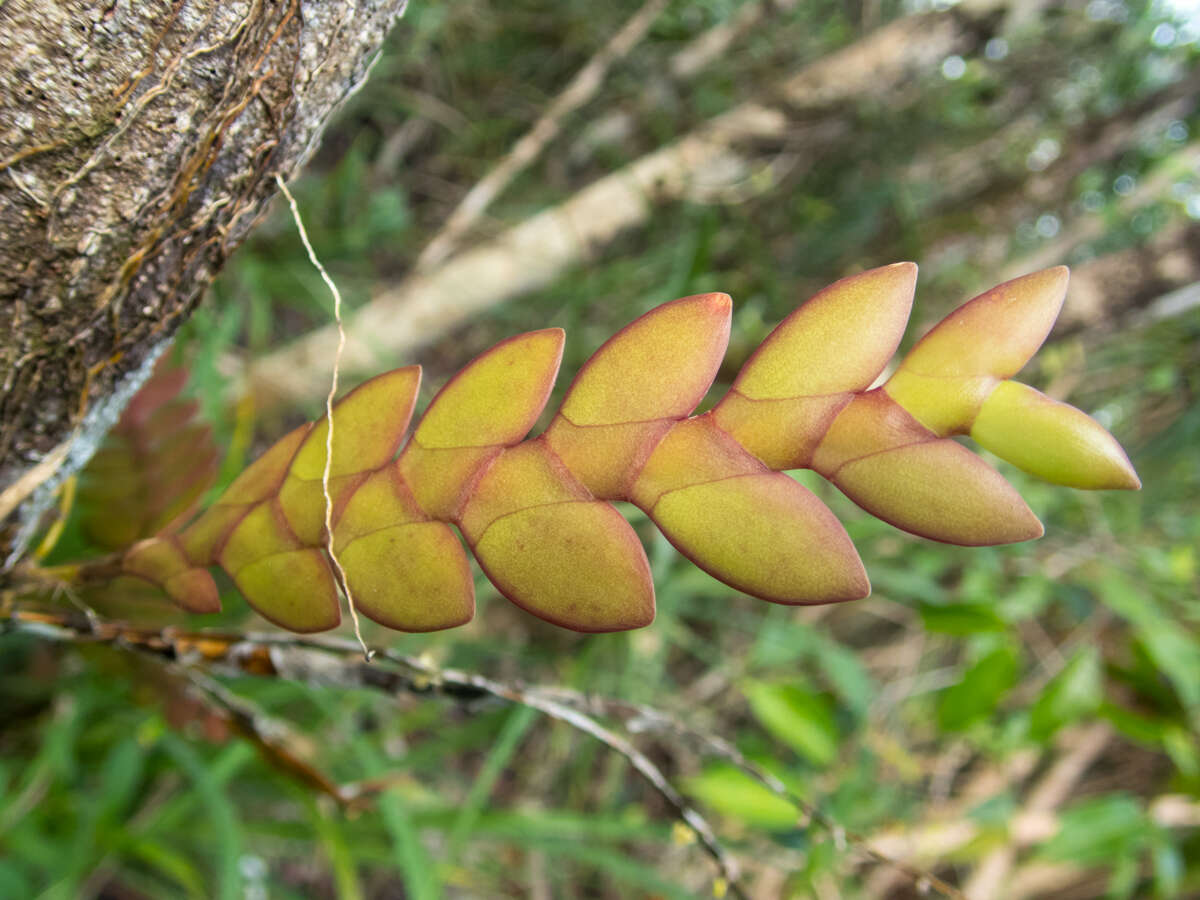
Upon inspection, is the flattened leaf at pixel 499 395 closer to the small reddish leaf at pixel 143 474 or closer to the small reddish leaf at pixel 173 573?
the small reddish leaf at pixel 173 573

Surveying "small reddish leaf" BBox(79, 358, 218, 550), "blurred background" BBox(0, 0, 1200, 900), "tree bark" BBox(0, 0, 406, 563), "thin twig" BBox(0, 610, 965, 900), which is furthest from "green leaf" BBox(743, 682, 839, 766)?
"tree bark" BBox(0, 0, 406, 563)

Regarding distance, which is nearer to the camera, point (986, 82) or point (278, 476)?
point (278, 476)

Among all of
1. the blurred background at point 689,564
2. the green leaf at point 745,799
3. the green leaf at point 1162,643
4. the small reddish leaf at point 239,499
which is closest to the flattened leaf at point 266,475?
the small reddish leaf at point 239,499

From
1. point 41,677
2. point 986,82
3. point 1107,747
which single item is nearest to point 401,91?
point 41,677

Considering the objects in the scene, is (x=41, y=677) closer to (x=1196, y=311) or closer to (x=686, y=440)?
(x=686, y=440)

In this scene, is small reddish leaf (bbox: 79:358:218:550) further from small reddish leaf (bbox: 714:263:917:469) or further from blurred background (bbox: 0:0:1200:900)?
small reddish leaf (bbox: 714:263:917:469)

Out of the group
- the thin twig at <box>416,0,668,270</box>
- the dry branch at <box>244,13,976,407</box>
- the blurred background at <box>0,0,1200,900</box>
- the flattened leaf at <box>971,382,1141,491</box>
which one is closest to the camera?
the flattened leaf at <box>971,382,1141,491</box>
